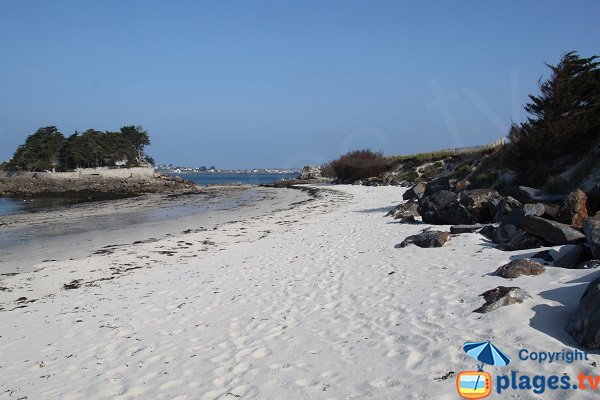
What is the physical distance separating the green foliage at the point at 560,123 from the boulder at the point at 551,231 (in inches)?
353

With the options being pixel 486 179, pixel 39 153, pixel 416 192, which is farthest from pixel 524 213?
pixel 39 153

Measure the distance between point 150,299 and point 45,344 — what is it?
207 cm

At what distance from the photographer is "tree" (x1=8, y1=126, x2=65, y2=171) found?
7550cm

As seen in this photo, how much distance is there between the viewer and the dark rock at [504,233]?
28.2 feet

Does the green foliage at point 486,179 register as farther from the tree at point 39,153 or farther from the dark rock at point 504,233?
the tree at point 39,153

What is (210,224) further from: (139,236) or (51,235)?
(51,235)

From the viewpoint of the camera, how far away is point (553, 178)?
1373cm

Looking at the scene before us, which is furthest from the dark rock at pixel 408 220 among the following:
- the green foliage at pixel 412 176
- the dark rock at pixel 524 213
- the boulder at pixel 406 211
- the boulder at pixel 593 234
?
the green foliage at pixel 412 176

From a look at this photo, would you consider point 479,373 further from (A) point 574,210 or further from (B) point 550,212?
(B) point 550,212

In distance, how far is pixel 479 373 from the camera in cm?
374

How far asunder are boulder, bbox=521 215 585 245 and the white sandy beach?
2.92 ft

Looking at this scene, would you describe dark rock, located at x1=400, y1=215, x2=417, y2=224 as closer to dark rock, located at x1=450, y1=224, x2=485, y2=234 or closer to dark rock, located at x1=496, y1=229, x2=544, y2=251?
dark rock, located at x1=450, y1=224, x2=485, y2=234

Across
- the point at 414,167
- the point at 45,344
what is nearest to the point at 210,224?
the point at 45,344

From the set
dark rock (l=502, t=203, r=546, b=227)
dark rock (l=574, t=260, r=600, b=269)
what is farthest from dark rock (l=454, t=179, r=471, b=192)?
dark rock (l=574, t=260, r=600, b=269)
